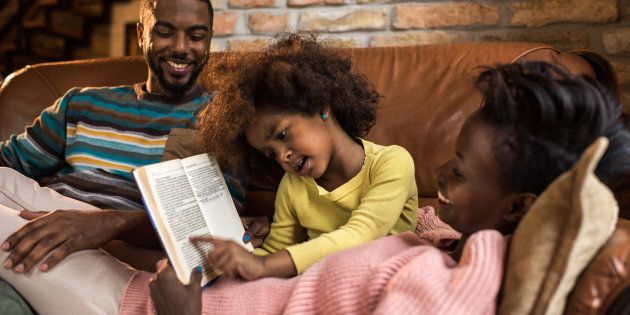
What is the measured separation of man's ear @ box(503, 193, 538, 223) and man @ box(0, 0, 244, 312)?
828 mm

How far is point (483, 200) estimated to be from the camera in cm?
95

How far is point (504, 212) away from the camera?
3.10 ft

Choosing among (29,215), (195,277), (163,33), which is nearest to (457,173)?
(195,277)

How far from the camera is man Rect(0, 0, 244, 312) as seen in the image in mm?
1602

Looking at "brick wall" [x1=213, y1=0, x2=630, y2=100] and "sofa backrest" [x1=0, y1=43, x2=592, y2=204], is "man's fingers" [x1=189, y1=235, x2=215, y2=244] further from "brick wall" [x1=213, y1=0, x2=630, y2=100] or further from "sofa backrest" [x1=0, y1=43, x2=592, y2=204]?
"brick wall" [x1=213, y1=0, x2=630, y2=100]

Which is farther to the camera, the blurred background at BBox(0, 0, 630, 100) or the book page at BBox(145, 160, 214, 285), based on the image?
the blurred background at BBox(0, 0, 630, 100)

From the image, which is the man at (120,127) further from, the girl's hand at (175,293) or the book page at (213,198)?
the girl's hand at (175,293)

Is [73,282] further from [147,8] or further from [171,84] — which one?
[147,8]

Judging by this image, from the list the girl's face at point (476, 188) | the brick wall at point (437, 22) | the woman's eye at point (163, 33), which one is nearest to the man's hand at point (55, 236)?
the woman's eye at point (163, 33)

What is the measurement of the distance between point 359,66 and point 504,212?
0.96m

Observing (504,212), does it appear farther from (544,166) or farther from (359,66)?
(359,66)

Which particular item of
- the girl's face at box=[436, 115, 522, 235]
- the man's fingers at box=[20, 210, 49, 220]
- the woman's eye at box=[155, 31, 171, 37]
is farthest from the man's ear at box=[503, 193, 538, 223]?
the woman's eye at box=[155, 31, 171, 37]

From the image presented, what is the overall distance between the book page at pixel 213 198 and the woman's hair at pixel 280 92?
12 cm

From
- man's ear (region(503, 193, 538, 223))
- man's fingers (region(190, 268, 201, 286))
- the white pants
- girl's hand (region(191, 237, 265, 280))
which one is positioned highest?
man's ear (region(503, 193, 538, 223))
